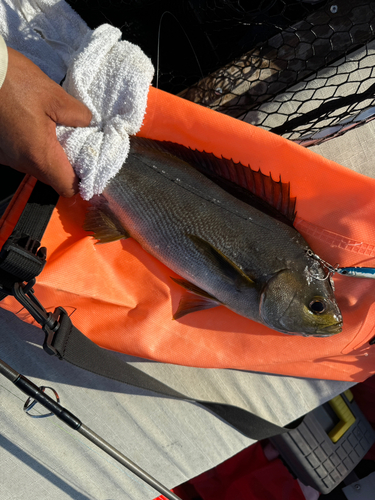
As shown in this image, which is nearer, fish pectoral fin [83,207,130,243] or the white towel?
the white towel

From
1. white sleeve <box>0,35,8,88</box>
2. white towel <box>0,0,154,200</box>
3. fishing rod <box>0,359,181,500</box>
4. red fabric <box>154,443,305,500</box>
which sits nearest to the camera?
white sleeve <box>0,35,8,88</box>

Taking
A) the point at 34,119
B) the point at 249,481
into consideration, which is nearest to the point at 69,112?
the point at 34,119

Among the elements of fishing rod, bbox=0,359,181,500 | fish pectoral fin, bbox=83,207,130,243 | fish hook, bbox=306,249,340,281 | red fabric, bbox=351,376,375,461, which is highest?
fish pectoral fin, bbox=83,207,130,243

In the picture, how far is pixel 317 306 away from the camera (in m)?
1.45

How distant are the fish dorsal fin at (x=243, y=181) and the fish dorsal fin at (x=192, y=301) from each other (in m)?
0.44

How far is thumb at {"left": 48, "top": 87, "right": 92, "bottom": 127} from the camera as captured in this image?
129cm

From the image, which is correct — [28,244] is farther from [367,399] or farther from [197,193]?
[367,399]

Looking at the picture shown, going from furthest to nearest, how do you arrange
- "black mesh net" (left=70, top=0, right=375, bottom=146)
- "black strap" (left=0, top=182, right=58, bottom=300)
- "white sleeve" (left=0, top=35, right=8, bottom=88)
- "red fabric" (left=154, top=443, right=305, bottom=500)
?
"red fabric" (left=154, top=443, right=305, bottom=500) → "black mesh net" (left=70, top=0, right=375, bottom=146) → "black strap" (left=0, top=182, right=58, bottom=300) → "white sleeve" (left=0, top=35, right=8, bottom=88)

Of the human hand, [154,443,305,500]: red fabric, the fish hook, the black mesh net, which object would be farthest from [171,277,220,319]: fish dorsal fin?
[154,443,305,500]: red fabric

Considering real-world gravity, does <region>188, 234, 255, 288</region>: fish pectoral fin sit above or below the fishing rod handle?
above

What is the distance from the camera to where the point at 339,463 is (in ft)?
8.04

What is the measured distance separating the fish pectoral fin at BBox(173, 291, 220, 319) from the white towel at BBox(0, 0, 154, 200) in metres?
0.62

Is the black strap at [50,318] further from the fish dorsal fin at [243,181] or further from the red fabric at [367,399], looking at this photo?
the red fabric at [367,399]

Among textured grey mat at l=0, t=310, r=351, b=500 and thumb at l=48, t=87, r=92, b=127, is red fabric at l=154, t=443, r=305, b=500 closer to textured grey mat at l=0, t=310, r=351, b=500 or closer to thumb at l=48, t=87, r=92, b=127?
textured grey mat at l=0, t=310, r=351, b=500
